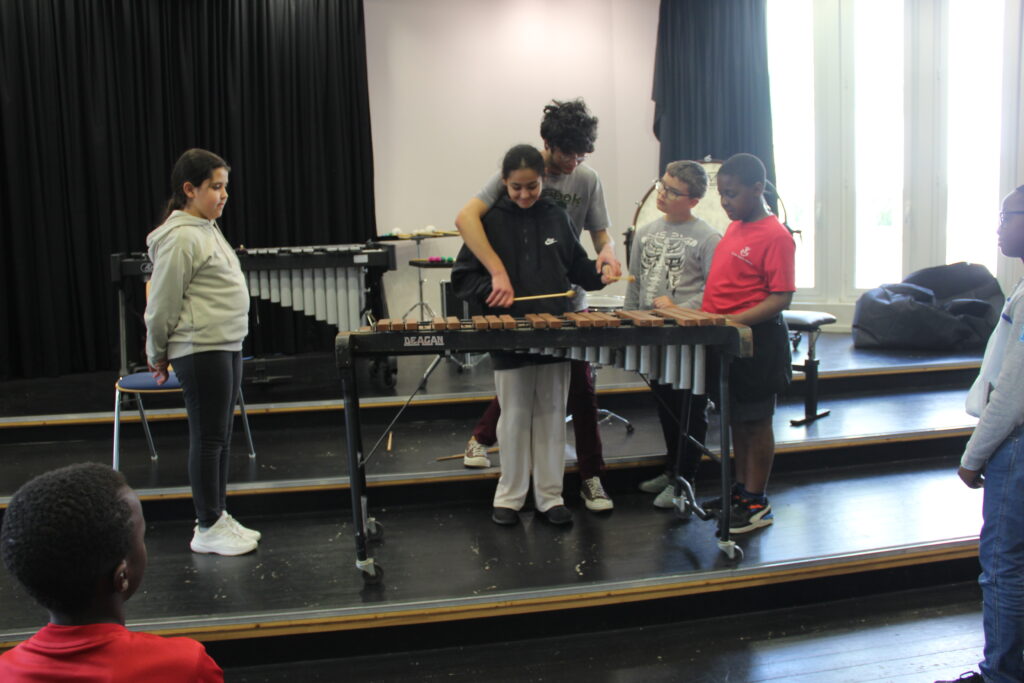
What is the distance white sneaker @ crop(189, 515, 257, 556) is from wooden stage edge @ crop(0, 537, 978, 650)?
0.48 meters

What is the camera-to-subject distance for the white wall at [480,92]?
6.65 metres

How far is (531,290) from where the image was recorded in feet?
9.44

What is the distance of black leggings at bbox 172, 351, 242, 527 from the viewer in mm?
2703

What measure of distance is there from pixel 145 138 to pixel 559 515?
484 centimetres

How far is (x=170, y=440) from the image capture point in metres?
4.17

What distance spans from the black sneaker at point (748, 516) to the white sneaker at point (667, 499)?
0.89 feet

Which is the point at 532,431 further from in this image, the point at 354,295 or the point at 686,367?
the point at 354,295

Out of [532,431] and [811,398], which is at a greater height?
[532,431]

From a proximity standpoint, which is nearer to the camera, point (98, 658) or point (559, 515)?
point (98, 658)

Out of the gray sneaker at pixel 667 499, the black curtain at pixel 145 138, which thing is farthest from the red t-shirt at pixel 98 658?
the black curtain at pixel 145 138

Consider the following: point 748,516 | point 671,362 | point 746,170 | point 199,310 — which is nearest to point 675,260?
point 746,170

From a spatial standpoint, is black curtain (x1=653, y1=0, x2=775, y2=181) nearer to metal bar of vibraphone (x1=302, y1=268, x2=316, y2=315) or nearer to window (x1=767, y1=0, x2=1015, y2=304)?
window (x1=767, y1=0, x2=1015, y2=304)

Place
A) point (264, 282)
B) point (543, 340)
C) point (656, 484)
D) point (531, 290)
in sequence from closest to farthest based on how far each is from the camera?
point (543, 340) < point (531, 290) < point (656, 484) < point (264, 282)

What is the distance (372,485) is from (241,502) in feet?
1.86
